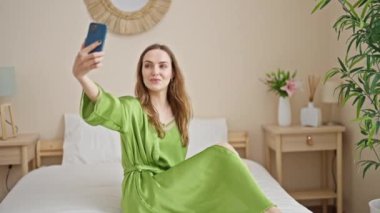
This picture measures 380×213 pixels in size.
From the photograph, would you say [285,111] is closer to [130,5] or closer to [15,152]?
[130,5]

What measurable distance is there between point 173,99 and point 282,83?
1.18m

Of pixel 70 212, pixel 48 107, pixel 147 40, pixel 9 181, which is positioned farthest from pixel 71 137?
pixel 70 212

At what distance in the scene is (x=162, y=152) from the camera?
2.24 metres

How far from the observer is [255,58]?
3504 mm

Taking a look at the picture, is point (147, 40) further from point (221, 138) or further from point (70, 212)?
point (70, 212)

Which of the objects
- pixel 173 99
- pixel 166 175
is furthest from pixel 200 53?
pixel 166 175

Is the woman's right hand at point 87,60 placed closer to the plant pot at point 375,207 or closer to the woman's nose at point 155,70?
the woman's nose at point 155,70

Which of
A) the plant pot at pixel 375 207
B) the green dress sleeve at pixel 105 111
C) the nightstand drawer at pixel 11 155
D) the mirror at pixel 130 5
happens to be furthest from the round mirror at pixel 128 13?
the plant pot at pixel 375 207

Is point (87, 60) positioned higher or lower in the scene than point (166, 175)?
higher

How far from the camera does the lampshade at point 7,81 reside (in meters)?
3.07

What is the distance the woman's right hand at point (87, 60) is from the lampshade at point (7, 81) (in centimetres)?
154

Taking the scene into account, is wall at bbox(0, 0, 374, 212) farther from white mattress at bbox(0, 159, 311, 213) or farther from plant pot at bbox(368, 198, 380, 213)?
plant pot at bbox(368, 198, 380, 213)

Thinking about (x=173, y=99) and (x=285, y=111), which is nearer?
(x=173, y=99)

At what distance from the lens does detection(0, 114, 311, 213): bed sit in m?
2.27
